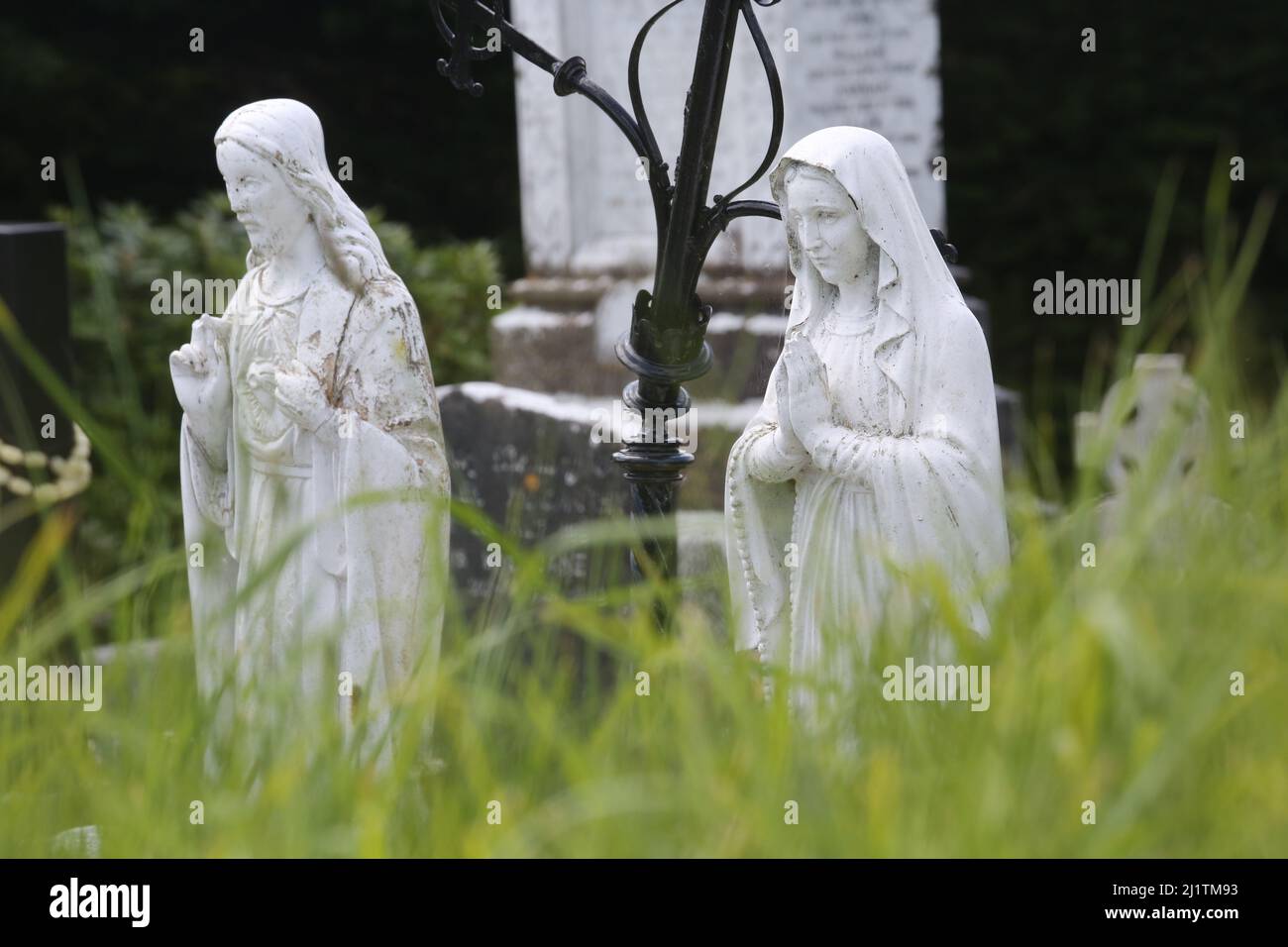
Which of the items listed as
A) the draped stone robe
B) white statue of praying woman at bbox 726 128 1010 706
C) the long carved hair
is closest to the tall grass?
white statue of praying woman at bbox 726 128 1010 706

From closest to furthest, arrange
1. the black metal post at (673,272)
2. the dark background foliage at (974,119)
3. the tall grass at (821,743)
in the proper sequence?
the tall grass at (821,743), the black metal post at (673,272), the dark background foliage at (974,119)

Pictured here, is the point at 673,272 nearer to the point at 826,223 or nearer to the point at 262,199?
the point at 826,223

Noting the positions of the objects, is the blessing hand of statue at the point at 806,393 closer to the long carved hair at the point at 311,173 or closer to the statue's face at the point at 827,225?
the statue's face at the point at 827,225

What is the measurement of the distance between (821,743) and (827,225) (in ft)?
5.90

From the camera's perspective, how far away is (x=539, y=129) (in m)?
7.36

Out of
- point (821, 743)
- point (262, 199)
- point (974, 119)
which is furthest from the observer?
point (974, 119)

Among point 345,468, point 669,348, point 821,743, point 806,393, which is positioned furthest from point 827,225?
point 821,743

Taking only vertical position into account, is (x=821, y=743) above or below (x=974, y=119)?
below

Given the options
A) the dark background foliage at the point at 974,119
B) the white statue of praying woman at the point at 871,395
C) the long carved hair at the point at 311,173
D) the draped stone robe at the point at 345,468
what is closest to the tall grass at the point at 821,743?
the white statue of praying woman at the point at 871,395

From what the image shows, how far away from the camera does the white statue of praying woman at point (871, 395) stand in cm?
367

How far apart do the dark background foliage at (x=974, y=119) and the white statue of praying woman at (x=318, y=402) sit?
670cm

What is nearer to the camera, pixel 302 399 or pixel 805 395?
pixel 805 395

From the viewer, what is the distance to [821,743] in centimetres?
217
